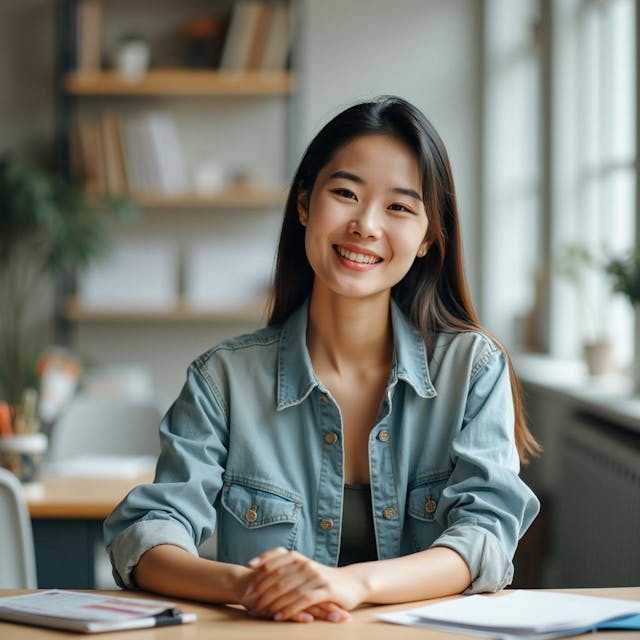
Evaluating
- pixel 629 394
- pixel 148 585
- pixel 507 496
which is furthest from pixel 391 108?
pixel 629 394

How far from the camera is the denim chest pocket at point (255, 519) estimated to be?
168 centimetres

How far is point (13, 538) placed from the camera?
2.27 metres

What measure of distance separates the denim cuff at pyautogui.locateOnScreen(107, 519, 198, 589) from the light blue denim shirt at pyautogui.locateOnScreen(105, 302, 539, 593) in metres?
0.03

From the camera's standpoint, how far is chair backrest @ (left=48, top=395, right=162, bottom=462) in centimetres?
349

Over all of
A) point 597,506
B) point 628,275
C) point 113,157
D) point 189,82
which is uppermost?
point 189,82

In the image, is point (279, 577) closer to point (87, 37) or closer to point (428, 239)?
point (428, 239)

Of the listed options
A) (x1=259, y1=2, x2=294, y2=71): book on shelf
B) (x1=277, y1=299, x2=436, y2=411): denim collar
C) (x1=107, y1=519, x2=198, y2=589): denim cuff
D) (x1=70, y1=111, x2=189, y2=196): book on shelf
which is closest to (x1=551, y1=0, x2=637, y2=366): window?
(x1=259, y1=2, x2=294, y2=71): book on shelf

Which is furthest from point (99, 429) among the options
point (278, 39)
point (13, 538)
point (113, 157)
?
point (278, 39)

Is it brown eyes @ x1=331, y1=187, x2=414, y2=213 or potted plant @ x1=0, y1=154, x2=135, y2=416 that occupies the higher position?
brown eyes @ x1=331, y1=187, x2=414, y2=213

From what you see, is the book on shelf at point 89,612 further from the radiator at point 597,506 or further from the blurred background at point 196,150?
the blurred background at point 196,150

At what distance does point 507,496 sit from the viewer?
157 cm

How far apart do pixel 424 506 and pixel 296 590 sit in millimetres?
413

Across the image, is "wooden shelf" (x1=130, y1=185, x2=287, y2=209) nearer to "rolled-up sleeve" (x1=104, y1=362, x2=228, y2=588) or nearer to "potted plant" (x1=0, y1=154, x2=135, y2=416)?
"potted plant" (x1=0, y1=154, x2=135, y2=416)

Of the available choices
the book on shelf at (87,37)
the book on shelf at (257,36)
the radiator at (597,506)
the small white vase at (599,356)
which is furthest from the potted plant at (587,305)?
the book on shelf at (87,37)
